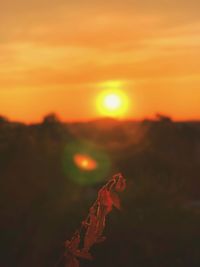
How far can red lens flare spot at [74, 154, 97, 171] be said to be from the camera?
2792 cm

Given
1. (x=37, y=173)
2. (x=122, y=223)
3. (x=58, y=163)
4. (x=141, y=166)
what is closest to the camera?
(x=122, y=223)

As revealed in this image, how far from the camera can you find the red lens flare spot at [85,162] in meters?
27.9

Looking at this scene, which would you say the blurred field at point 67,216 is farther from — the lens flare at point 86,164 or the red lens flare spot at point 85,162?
the red lens flare spot at point 85,162

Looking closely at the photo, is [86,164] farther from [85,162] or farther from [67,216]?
[67,216]

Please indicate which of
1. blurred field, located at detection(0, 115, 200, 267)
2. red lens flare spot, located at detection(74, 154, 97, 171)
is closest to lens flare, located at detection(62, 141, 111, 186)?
red lens flare spot, located at detection(74, 154, 97, 171)

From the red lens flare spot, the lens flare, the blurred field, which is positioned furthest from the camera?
the red lens flare spot

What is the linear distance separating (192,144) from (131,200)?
3151 cm

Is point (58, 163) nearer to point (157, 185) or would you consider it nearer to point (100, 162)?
point (157, 185)

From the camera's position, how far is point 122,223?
16797mm

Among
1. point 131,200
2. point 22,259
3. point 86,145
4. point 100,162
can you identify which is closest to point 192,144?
point 86,145

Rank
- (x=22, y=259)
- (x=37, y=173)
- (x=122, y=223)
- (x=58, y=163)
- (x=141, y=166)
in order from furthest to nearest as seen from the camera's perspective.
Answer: (x=141, y=166) → (x=58, y=163) → (x=37, y=173) → (x=122, y=223) → (x=22, y=259)

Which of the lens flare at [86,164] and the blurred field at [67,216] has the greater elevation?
the lens flare at [86,164]

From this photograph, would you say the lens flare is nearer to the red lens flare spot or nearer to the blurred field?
the red lens flare spot

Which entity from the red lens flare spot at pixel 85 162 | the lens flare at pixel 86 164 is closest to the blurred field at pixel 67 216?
the lens flare at pixel 86 164
